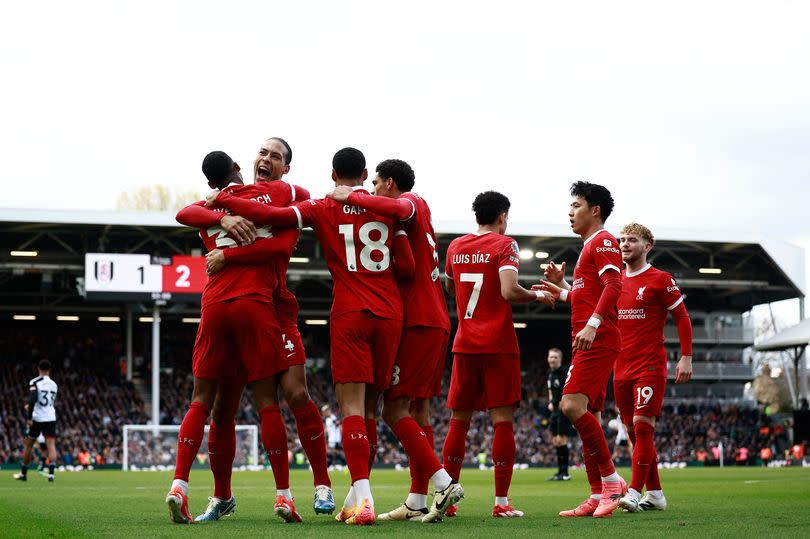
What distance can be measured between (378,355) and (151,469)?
965 inches

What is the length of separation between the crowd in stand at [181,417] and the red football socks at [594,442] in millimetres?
26764

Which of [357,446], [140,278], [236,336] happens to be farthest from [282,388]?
[140,278]

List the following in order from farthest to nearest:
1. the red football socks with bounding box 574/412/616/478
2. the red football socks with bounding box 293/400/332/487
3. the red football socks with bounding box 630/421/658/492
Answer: the red football socks with bounding box 630/421/658/492 < the red football socks with bounding box 574/412/616/478 < the red football socks with bounding box 293/400/332/487

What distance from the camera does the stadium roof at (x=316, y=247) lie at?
1299 inches

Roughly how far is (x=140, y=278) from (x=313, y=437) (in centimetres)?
2498

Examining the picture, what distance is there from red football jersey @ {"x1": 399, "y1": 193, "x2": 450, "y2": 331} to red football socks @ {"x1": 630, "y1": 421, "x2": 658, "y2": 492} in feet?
6.95

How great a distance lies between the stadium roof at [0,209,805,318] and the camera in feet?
108

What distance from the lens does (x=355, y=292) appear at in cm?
670

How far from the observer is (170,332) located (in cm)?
4341

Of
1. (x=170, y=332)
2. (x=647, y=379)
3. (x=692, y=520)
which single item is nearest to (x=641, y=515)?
(x=692, y=520)

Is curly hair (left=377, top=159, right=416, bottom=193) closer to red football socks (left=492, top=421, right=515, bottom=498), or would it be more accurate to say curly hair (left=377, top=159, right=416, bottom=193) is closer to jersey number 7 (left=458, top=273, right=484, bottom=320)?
jersey number 7 (left=458, top=273, right=484, bottom=320)

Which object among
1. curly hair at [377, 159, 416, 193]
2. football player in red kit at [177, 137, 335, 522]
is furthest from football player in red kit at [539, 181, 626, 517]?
football player in red kit at [177, 137, 335, 522]

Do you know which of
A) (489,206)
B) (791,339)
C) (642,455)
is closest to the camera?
(489,206)

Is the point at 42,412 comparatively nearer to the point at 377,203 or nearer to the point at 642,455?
the point at 642,455
